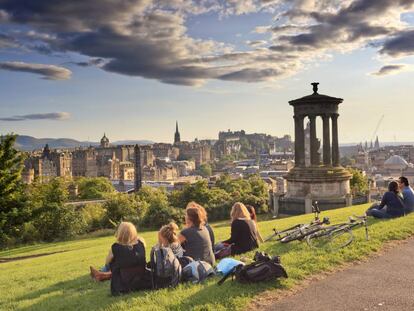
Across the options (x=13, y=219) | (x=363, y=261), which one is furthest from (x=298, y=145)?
(x=363, y=261)

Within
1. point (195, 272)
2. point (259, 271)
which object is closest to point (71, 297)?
point (195, 272)

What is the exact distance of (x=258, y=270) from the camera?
7.74 m

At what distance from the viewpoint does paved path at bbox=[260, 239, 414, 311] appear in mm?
6938

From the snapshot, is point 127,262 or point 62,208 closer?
point 127,262

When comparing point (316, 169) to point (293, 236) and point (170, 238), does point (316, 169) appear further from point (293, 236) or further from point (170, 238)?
point (170, 238)

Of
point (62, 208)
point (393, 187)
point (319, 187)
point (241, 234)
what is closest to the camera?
point (241, 234)

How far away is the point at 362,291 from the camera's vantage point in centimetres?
755

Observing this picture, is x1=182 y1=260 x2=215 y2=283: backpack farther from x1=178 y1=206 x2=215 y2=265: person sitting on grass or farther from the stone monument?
the stone monument

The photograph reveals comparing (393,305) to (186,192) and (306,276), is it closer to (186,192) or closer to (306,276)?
(306,276)

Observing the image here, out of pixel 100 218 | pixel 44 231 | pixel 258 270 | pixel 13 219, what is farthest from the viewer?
pixel 100 218

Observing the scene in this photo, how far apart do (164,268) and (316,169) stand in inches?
921

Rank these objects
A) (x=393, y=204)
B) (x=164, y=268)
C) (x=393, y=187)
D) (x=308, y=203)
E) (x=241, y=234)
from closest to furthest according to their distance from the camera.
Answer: (x=164, y=268), (x=241, y=234), (x=393, y=187), (x=393, y=204), (x=308, y=203)

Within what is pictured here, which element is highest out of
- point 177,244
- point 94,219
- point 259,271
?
point 177,244

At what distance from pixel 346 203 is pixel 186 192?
88.0 ft
